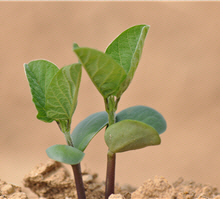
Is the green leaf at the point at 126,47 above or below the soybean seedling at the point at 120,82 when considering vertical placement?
above

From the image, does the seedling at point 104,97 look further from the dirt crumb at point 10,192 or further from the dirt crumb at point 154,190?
the dirt crumb at point 10,192

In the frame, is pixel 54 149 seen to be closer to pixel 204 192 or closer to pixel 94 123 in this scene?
pixel 94 123

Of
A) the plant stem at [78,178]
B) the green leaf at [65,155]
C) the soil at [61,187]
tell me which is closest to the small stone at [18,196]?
the soil at [61,187]

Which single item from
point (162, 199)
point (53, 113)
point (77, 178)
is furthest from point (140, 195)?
point (53, 113)

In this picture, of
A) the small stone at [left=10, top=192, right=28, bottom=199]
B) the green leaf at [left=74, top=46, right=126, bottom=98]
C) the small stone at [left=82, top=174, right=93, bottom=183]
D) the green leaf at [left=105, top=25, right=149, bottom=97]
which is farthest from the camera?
the small stone at [left=82, top=174, right=93, bottom=183]

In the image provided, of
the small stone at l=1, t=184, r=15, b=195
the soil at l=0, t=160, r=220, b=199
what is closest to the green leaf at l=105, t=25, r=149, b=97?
the soil at l=0, t=160, r=220, b=199

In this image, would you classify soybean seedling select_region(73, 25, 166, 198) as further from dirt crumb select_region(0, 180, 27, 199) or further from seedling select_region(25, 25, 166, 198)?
dirt crumb select_region(0, 180, 27, 199)
